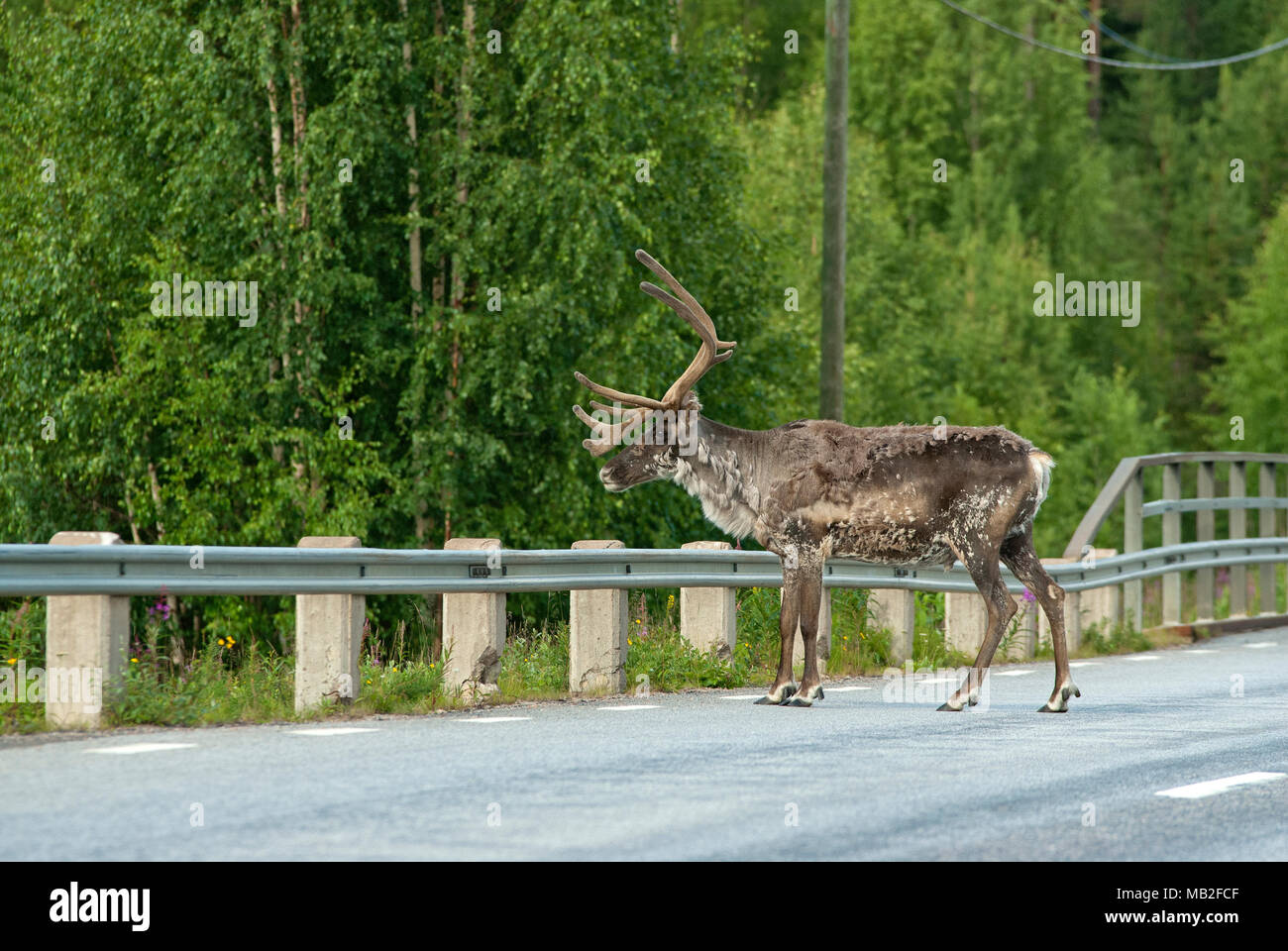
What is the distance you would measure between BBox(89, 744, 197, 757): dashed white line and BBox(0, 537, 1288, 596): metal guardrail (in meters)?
0.90

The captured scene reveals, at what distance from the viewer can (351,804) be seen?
706cm

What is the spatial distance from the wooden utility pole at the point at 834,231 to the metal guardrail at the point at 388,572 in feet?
15.7

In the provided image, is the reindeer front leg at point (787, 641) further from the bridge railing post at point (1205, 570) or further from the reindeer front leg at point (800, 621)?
the bridge railing post at point (1205, 570)

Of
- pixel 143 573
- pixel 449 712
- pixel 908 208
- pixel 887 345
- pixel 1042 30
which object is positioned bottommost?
pixel 449 712

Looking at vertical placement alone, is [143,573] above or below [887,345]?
below

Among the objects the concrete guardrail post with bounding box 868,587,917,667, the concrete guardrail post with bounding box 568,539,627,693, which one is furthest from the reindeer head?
the concrete guardrail post with bounding box 868,587,917,667

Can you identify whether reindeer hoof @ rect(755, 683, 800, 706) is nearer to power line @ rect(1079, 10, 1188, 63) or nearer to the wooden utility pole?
the wooden utility pole

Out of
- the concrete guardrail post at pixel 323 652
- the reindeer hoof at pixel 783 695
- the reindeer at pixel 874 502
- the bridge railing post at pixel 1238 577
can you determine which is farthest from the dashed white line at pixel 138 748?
the bridge railing post at pixel 1238 577

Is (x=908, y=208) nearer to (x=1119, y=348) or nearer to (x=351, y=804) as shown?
(x=1119, y=348)

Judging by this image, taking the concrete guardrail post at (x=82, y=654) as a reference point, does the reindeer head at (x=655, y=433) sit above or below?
above

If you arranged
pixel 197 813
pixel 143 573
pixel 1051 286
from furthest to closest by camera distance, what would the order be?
pixel 1051 286 < pixel 143 573 < pixel 197 813

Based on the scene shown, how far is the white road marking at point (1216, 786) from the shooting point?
795cm
